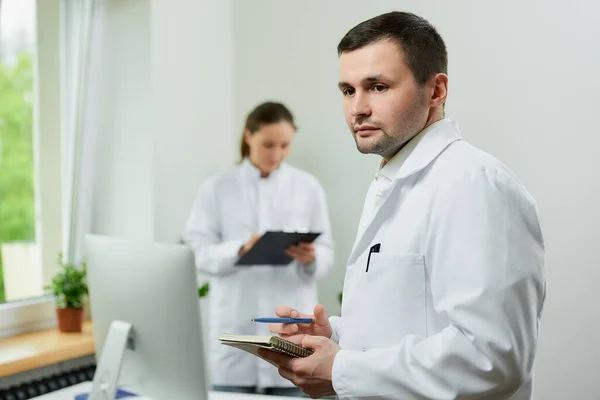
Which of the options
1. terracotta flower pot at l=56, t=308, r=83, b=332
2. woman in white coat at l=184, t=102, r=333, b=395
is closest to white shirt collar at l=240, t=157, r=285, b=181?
woman in white coat at l=184, t=102, r=333, b=395

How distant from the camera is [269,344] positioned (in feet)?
4.03

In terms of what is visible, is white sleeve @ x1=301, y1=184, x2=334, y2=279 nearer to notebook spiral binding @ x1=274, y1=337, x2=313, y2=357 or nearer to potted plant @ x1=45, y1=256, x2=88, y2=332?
potted plant @ x1=45, y1=256, x2=88, y2=332

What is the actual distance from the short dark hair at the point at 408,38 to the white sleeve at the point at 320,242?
1636 millimetres

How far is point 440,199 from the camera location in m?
1.22

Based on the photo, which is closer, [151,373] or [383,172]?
[383,172]

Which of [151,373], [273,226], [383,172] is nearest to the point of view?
[383,172]

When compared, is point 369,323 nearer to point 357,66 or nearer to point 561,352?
point 357,66

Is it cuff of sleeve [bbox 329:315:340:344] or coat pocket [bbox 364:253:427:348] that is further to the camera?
cuff of sleeve [bbox 329:315:340:344]

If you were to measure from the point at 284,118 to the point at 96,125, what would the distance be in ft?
3.61

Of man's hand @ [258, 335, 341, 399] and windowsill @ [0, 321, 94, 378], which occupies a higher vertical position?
man's hand @ [258, 335, 341, 399]

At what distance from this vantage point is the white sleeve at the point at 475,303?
3.70 feet


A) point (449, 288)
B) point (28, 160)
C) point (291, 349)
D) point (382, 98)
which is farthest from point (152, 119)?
point (449, 288)

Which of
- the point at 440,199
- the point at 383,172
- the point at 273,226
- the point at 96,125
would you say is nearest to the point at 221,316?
the point at 273,226

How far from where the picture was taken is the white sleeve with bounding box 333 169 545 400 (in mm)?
1127
